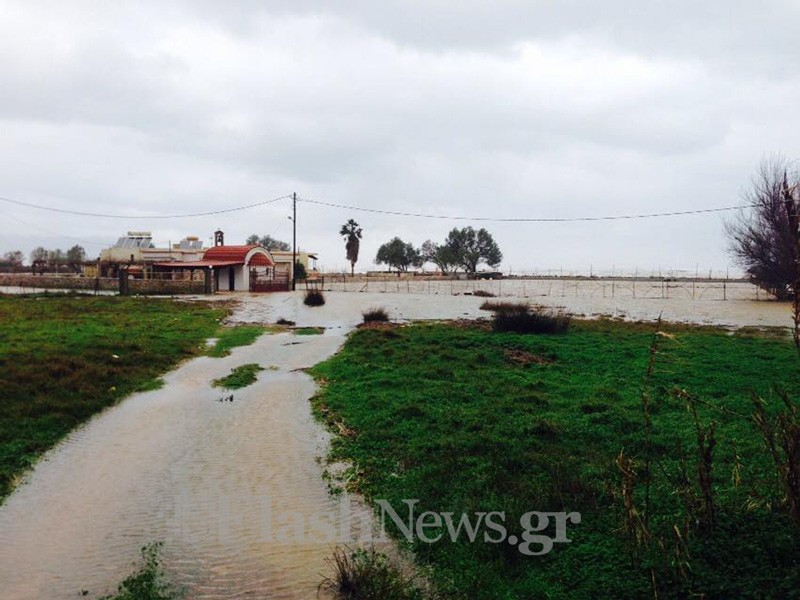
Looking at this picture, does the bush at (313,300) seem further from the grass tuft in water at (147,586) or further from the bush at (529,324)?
the grass tuft in water at (147,586)

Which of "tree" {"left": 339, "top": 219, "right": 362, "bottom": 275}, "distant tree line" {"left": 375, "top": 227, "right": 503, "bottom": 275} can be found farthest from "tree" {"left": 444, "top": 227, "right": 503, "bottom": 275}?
"tree" {"left": 339, "top": 219, "right": 362, "bottom": 275}

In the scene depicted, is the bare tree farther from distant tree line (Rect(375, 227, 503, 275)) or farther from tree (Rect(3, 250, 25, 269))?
distant tree line (Rect(375, 227, 503, 275))

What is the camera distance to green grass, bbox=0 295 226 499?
8.20 metres

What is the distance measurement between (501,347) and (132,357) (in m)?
10.1

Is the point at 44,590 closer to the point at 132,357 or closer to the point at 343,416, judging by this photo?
the point at 343,416

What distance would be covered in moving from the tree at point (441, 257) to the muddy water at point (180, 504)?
122697 mm

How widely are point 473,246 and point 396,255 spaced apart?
19211mm

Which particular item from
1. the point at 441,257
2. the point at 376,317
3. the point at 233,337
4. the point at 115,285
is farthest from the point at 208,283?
the point at 441,257

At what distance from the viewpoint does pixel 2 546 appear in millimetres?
5047

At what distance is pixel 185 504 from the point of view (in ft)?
19.6

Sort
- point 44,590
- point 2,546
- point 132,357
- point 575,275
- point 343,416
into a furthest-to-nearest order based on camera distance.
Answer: point 575,275, point 132,357, point 343,416, point 2,546, point 44,590

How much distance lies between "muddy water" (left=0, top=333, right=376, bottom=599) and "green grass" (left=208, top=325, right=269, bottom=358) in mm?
6385

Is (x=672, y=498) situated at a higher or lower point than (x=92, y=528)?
higher

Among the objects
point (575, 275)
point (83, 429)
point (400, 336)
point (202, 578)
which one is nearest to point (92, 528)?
point (202, 578)
